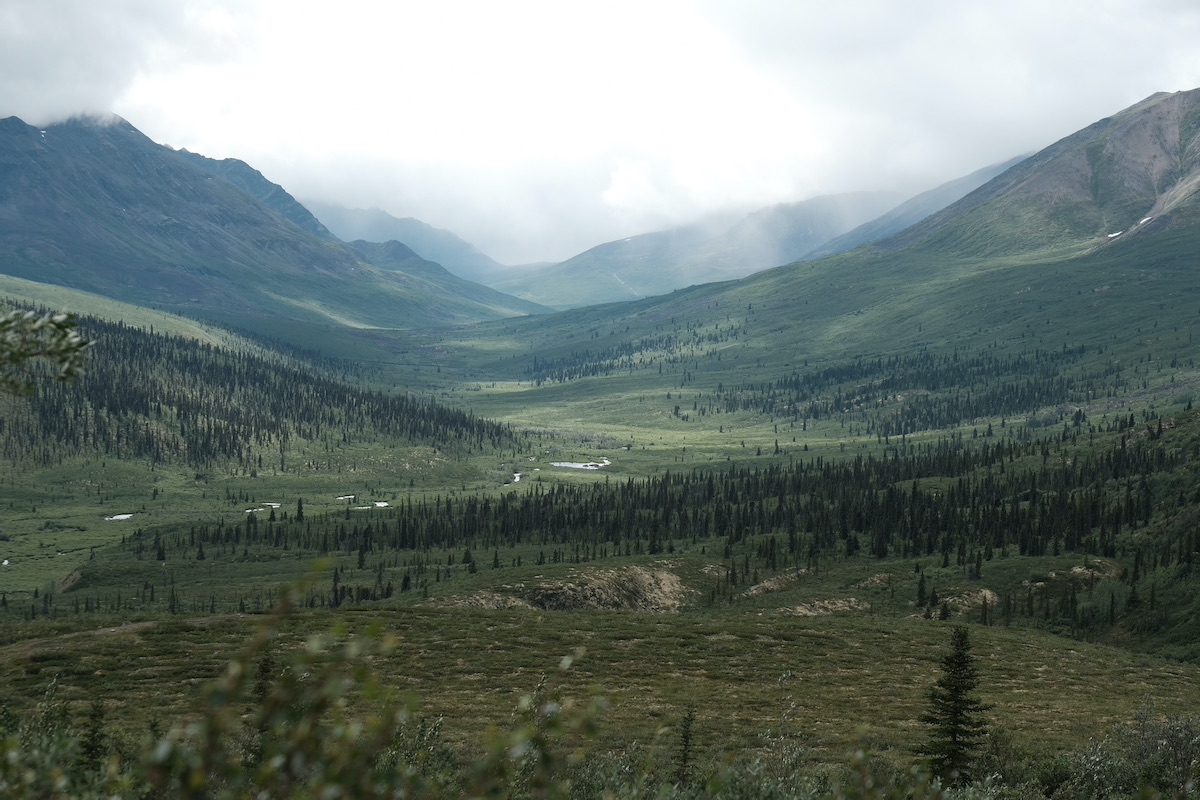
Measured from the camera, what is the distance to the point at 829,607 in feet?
277

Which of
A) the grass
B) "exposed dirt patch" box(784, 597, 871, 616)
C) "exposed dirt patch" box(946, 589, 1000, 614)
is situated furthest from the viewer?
"exposed dirt patch" box(784, 597, 871, 616)

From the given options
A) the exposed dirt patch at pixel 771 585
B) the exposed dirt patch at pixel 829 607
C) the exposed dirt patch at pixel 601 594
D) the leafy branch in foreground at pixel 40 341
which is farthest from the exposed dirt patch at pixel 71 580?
the leafy branch in foreground at pixel 40 341

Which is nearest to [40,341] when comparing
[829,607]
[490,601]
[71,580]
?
[490,601]

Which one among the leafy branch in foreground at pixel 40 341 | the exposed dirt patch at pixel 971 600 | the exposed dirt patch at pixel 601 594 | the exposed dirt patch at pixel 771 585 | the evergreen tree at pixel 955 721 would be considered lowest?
the exposed dirt patch at pixel 971 600

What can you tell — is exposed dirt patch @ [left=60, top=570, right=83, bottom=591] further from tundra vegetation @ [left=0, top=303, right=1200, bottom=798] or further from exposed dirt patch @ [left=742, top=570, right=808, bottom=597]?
exposed dirt patch @ [left=742, top=570, right=808, bottom=597]

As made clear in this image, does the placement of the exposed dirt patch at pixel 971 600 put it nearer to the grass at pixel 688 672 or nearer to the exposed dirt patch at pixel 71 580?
the grass at pixel 688 672

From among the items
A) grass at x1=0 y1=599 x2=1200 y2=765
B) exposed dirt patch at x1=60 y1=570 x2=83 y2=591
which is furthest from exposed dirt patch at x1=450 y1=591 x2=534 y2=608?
exposed dirt patch at x1=60 y1=570 x2=83 y2=591

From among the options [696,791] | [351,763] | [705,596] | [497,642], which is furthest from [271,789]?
[705,596]

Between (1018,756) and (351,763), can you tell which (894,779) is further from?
(351,763)

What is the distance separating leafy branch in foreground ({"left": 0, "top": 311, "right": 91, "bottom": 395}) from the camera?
1266 cm

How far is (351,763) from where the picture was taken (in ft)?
21.1

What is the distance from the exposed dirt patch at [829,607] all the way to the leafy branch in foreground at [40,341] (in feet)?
251

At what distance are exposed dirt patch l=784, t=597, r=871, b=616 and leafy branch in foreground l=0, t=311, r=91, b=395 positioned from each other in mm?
76452

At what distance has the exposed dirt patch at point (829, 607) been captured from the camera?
83000mm
